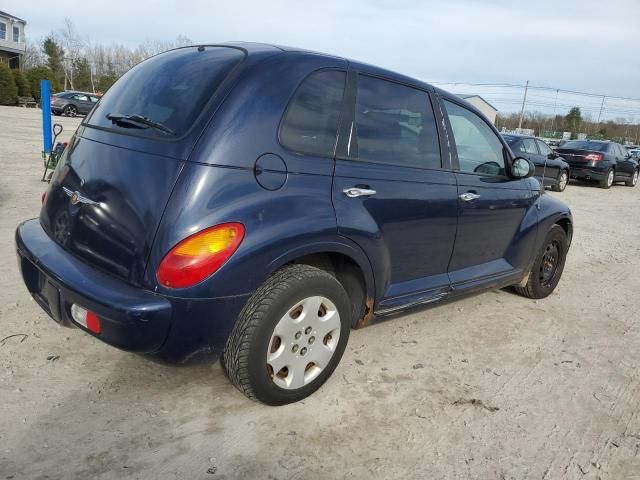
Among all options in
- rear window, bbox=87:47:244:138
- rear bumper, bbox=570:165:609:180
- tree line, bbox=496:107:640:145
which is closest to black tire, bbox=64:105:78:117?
rear bumper, bbox=570:165:609:180

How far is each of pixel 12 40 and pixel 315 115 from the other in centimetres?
6071

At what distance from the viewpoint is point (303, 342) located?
2621mm

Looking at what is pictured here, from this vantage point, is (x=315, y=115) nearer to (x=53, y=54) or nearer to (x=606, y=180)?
(x=606, y=180)

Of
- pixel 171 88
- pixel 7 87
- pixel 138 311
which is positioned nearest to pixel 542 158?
pixel 171 88

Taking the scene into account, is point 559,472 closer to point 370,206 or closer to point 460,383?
point 460,383

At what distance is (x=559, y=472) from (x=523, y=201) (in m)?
2.29

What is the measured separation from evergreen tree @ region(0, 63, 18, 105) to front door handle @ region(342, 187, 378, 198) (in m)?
38.4

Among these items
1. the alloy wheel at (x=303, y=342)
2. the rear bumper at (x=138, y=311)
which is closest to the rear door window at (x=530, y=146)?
the alloy wheel at (x=303, y=342)

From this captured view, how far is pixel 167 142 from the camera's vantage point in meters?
2.32

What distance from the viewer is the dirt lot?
2.28m

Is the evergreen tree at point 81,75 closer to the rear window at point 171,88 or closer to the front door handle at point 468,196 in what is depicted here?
the rear window at point 171,88

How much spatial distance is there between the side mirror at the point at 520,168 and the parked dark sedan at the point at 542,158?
956cm

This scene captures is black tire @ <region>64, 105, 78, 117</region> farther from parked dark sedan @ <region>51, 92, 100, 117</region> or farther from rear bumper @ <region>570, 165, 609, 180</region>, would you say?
rear bumper @ <region>570, 165, 609, 180</region>

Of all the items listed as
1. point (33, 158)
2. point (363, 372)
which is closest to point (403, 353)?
point (363, 372)
